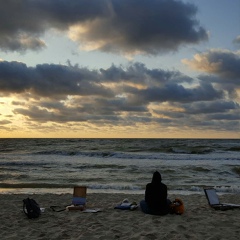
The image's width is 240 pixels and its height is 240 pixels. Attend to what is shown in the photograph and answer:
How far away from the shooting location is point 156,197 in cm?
894

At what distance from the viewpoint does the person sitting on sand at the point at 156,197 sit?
350 inches

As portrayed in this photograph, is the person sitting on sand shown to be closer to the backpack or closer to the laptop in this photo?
the laptop

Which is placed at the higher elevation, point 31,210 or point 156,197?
point 156,197

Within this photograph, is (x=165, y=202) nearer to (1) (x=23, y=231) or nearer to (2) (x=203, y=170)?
(1) (x=23, y=231)

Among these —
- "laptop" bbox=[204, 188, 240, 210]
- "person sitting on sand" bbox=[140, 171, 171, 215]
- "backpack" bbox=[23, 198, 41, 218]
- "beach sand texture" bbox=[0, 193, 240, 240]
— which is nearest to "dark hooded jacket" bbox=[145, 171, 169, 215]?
"person sitting on sand" bbox=[140, 171, 171, 215]

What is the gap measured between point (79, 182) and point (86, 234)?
10.9m

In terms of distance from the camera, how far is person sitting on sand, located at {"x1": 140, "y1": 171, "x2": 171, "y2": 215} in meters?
8.88

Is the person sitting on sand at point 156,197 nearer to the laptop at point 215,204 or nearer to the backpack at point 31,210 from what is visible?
the laptop at point 215,204

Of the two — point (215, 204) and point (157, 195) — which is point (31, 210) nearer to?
point (157, 195)

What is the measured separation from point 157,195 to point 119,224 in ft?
4.62

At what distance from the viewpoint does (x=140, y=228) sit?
7.79 m

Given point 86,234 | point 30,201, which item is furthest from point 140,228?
point 30,201

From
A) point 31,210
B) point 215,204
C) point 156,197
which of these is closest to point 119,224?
point 156,197

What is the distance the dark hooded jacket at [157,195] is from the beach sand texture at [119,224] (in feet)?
0.84
